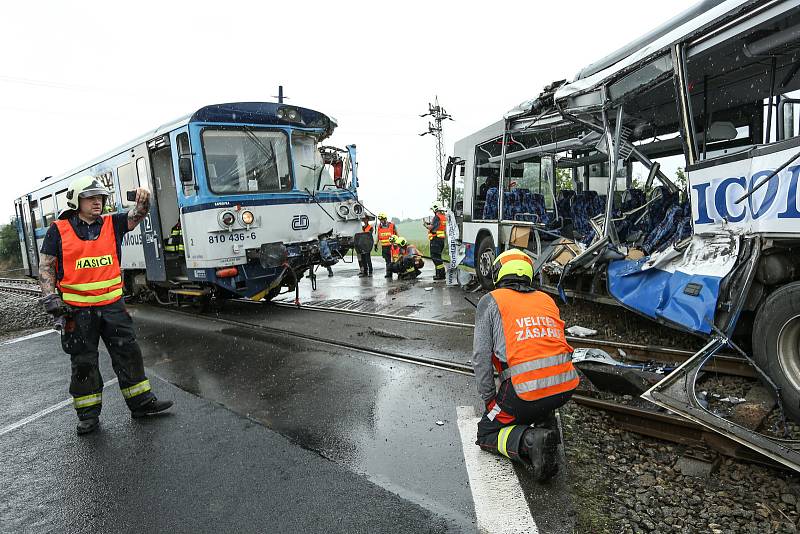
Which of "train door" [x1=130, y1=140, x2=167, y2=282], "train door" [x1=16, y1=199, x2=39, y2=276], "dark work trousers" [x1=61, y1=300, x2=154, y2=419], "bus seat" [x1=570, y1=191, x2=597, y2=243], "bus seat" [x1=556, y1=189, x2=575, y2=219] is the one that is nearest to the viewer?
"dark work trousers" [x1=61, y1=300, x2=154, y2=419]

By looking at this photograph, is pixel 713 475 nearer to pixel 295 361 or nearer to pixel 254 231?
pixel 295 361

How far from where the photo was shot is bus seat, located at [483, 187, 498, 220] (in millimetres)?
9013

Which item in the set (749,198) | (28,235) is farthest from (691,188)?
(28,235)

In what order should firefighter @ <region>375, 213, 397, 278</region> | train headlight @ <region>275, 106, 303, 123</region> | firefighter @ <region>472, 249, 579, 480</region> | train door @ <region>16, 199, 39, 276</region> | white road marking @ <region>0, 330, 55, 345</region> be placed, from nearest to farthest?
1. firefighter @ <region>472, 249, 579, 480</region>
2. white road marking @ <region>0, 330, 55, 345</region>
3. train headlight @ <region>275, 106, 303, 123</region>
4. firefighter @ <region>375, 213, 397, 278</region>
5. train door @ <region>16, 199, 39, 276</region>

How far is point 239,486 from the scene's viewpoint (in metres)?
2.96

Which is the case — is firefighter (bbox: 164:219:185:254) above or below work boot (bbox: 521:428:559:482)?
above

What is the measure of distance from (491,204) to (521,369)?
21.2ft

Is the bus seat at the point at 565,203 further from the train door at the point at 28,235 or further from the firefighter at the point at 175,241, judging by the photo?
the train door at the point at 28,235

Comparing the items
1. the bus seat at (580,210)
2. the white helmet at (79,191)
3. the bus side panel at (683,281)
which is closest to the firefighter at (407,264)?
the bus seat at (580,210)

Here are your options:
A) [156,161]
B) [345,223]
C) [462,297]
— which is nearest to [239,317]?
[345,223]

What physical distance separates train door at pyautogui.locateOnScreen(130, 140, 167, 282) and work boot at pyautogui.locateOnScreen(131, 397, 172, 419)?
4.97 metres

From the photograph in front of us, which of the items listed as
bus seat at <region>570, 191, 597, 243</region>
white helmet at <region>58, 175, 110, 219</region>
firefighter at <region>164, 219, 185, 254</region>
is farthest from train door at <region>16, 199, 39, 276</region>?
bus seat at <region>570, 191, 597, 243</region>

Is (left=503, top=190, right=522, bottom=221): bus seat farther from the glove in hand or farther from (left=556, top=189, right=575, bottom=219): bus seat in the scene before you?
the glove in hand

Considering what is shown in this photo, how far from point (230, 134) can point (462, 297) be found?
4.69m
